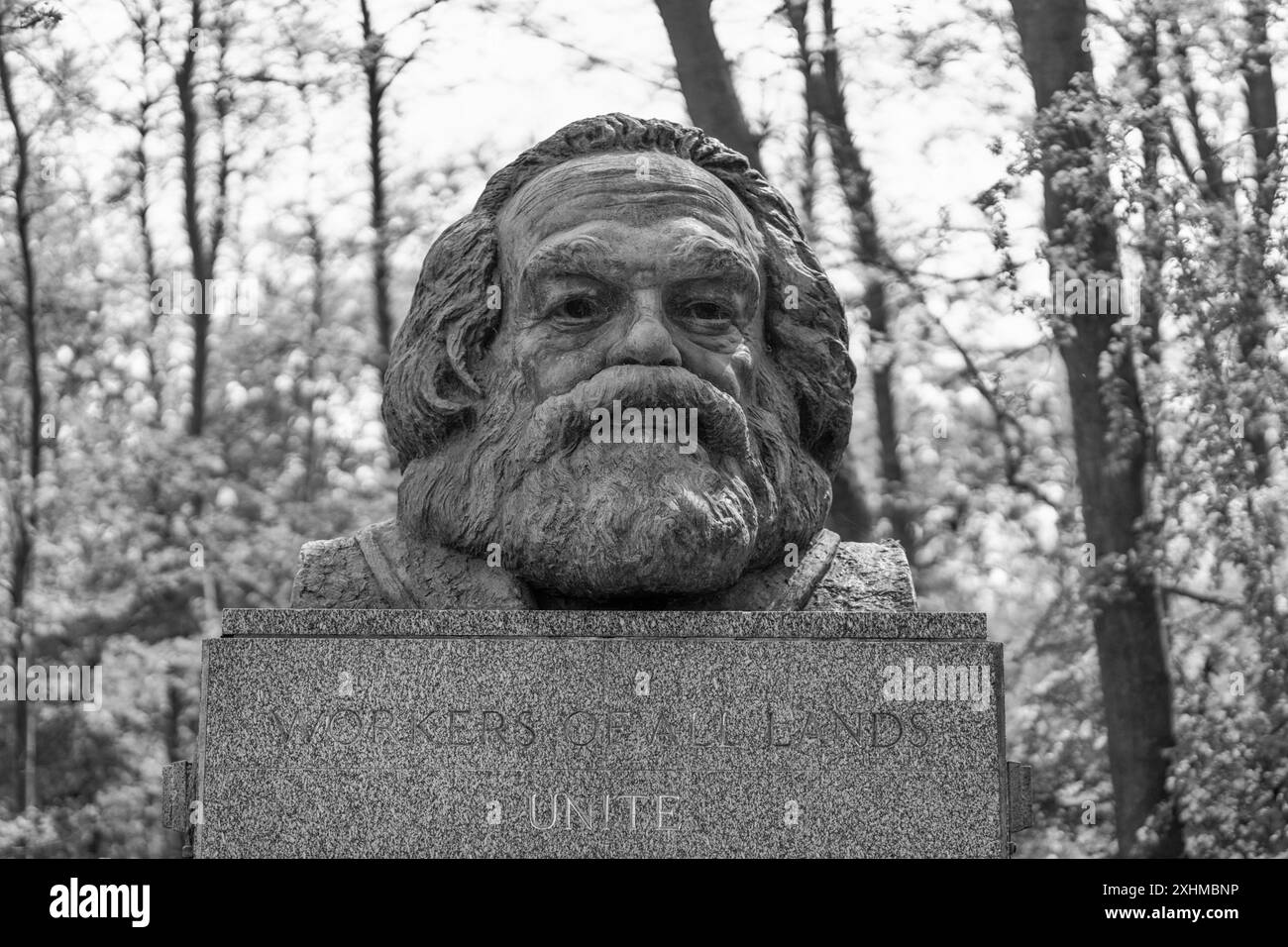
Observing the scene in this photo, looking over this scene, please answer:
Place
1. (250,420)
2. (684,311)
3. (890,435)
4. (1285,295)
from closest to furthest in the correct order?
(684,311) → (1285,295) → (890,435) → (250,420)

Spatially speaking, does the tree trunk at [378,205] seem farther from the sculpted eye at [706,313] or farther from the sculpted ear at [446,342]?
the sculpted eye at [706,313]

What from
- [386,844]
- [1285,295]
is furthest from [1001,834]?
[1285,295]

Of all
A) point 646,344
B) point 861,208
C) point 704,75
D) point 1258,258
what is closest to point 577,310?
point 646,344

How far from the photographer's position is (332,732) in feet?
19.6

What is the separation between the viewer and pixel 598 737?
596cm

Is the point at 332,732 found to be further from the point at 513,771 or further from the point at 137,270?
the point at 137,270

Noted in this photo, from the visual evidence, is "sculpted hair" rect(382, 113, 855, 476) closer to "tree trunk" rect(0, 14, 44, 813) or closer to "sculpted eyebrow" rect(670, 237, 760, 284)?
"sculpted eyebrow" rect(670, 237, 760, 284)

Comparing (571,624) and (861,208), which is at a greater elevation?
(861,208)

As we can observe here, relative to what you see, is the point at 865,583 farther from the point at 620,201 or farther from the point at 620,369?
the point at 620,201

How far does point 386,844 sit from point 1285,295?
7468 millimetres

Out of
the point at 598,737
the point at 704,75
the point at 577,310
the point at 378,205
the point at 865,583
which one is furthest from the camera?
the point at 378,205

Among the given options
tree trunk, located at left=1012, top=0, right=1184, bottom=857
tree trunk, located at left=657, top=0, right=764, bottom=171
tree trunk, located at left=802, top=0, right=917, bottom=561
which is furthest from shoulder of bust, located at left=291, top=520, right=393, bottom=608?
tree trunk, located at left=802, top=0, right=917, bottom=561

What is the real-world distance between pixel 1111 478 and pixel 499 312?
649cm

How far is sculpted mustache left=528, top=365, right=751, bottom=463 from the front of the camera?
20.8 ft
